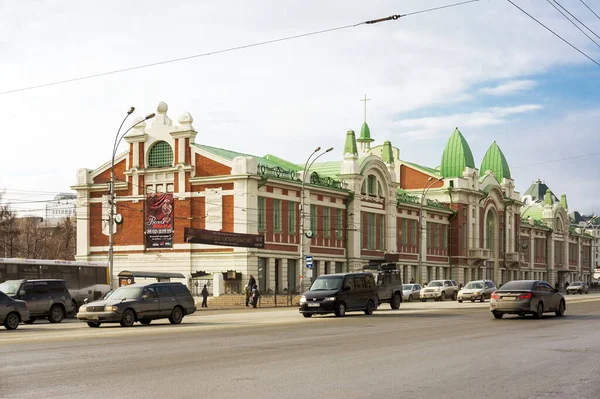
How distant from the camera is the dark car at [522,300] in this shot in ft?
101

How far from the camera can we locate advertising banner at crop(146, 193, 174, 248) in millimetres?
65188

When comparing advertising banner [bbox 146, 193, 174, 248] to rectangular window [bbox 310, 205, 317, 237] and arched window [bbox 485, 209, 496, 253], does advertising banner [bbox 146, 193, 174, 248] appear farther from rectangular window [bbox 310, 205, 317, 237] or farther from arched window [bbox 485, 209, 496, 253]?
arched window [bbox 485, 209, 496, 253]

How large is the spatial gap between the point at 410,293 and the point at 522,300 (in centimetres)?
3462

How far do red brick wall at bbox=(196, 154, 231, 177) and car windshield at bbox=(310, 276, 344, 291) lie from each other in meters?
27.8

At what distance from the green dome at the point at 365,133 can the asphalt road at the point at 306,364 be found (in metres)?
71.2

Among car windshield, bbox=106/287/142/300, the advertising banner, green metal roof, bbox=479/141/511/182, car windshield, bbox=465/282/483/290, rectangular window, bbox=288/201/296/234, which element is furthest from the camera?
green metal roof, bbox=479/141/511/182

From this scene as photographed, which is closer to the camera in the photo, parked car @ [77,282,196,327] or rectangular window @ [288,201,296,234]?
parked car @ [77,282,196,327]

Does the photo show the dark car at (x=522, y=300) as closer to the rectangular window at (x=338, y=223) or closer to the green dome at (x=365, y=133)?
the rectangular window at (x=338, y=223)

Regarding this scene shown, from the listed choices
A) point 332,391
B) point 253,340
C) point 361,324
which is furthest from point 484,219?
point 332,391

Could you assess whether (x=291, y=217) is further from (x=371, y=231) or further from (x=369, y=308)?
(x=369, y=308)

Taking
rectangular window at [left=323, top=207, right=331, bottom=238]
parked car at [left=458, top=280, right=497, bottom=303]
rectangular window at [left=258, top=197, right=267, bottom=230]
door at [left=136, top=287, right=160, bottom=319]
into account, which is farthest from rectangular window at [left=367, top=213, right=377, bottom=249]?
door at [left=136, top=287, right=160, bottom=319]

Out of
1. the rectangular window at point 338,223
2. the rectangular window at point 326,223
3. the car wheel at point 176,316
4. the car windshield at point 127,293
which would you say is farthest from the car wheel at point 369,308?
the rectangular window at point 338,223

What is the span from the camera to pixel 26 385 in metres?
12.4

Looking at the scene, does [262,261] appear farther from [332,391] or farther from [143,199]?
[332,391]
